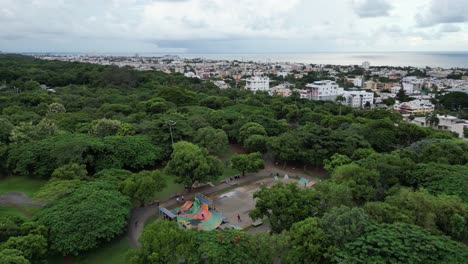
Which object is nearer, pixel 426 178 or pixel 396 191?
pixel 396 191

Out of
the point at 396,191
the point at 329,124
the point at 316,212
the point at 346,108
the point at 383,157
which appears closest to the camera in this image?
the point at 316,212

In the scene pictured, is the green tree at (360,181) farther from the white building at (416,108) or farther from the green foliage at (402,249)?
the white building at (416,108)

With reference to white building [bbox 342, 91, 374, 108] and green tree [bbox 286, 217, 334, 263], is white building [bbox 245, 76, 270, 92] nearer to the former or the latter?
white building [bbox 342, 91, 374, 108]

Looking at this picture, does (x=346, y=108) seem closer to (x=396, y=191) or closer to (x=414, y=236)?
(x=396, y=191)

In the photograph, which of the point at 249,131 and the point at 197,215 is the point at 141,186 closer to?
the point at 197,215

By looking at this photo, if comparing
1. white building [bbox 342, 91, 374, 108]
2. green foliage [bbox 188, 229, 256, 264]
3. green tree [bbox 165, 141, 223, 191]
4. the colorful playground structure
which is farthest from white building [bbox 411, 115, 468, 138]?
green foliage [bbox 188, 229, 256, 264]

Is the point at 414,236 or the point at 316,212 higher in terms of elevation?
the point at 414,236

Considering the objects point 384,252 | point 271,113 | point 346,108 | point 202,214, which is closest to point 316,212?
point 384,252

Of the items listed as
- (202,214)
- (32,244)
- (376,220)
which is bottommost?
(202,214)
